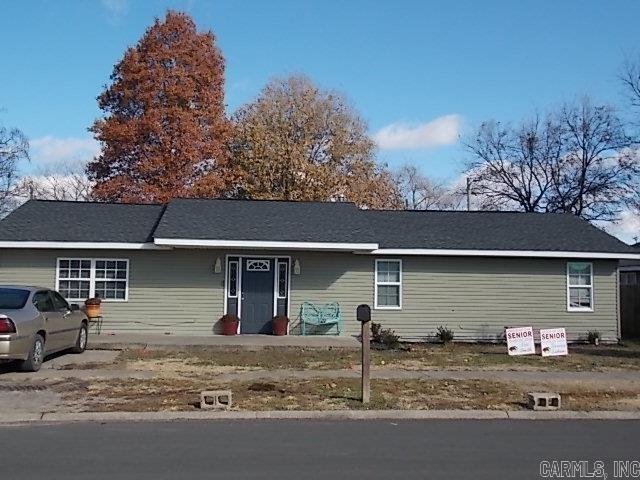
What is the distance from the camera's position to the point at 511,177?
4266 cm

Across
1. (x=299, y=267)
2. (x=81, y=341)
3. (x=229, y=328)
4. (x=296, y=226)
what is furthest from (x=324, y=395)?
(x=296, y=226)

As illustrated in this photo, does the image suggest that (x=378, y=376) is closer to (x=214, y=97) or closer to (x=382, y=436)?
(x=382, y=436)

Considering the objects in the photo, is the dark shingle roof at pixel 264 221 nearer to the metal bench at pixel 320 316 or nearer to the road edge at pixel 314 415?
the metal bench at pixel 320 316

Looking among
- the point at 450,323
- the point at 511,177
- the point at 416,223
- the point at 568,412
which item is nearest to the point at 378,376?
the point at 568,412

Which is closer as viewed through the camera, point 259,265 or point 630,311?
point 259,265

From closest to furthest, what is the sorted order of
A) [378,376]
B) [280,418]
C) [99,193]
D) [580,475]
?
[580,475] → [280,418] → [378,376] → [99,193]

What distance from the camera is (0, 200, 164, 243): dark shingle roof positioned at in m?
20.1

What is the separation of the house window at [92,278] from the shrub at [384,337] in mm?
7017

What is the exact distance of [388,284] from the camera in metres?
21.4

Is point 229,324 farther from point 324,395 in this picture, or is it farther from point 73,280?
point 324,395

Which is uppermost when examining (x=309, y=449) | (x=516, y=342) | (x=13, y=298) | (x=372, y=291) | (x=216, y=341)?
(x=372, y=291)

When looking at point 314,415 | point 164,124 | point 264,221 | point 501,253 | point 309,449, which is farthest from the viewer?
point 164,124

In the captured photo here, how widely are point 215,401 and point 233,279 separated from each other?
10.9 meters

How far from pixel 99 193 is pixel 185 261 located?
16758 millimetres
